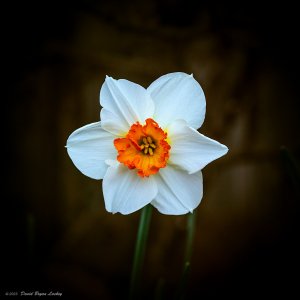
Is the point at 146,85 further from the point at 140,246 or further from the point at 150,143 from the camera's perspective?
the point at 140,246

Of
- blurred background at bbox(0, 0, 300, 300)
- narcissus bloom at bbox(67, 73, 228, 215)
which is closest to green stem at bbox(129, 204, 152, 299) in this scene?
narcissus bloom at bbox(67, 73, 228, 215)

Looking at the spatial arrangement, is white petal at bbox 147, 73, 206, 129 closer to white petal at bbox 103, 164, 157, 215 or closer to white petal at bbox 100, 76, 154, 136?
white petal at bbox 100, 76, 154, 136

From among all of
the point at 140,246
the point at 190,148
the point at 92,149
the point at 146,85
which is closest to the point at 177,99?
the point at 190,148

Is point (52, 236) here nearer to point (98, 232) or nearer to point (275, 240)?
point (98, 232)

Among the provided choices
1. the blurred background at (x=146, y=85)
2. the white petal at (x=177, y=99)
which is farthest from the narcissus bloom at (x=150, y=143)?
the blurred background at (x=146, y=85)

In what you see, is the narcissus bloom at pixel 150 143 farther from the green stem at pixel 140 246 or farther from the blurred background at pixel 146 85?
the blurred background at pixel 146 85

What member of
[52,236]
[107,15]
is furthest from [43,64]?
[52,236]

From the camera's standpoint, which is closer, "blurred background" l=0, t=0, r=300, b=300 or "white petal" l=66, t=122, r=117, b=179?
"white petal" l=66, t=122, r=117, b=179

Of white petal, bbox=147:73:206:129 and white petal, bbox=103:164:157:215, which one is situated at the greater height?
white petal, bbox=147:73:206:129

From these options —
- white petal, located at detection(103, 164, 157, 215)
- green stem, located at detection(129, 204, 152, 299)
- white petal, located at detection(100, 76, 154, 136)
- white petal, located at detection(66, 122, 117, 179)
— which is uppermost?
white petal, located at detection(100, 76, 154, 136)
